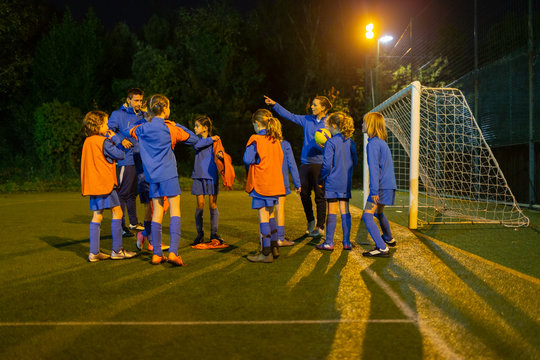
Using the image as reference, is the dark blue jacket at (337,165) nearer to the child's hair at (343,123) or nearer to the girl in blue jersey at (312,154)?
the child's hair at (343,123)

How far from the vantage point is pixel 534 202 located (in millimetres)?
10539

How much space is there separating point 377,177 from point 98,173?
10.7ft

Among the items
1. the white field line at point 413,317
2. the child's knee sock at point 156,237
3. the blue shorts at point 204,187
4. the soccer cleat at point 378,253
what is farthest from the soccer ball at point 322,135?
the child's knee sock at point 156,237

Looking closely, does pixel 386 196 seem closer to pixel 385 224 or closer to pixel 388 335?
pixel 385 224

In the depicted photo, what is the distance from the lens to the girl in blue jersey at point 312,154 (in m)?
6.39

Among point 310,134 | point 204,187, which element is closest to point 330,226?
point 310,134

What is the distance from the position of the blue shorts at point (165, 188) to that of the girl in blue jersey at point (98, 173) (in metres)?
0.61

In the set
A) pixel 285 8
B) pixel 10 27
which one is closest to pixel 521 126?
pixel 285 8

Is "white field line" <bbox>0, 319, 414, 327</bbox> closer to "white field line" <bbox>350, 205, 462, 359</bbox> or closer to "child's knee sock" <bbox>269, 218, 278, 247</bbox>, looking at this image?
"white field line" <bbox>350, 205, 462, 359</bbox>

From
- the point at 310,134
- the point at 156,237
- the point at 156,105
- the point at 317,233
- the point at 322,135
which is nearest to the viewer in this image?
the point at 156,105

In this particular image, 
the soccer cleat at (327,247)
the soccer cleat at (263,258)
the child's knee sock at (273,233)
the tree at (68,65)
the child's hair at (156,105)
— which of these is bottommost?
the soccer cleat at (263,258)

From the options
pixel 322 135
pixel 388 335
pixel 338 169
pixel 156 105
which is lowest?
pixel 388 335

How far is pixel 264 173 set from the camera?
507cm

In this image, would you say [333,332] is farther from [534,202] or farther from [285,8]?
[285,8]
